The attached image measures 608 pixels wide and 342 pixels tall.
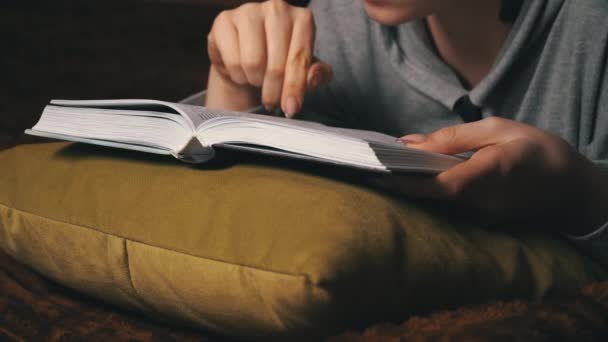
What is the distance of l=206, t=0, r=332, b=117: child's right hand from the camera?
0.85m

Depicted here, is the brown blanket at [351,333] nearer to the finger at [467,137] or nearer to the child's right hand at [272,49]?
the finger at [467,137]

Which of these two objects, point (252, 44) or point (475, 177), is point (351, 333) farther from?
point (252, 44)

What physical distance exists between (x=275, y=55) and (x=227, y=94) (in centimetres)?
18

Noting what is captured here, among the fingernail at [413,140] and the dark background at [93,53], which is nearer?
the fingernail at [413,140]

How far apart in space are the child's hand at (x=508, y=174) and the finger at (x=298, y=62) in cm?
21

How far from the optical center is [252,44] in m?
0.88

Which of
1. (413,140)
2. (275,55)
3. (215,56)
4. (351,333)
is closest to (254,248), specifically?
(351,333)

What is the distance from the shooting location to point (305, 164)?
644 mm

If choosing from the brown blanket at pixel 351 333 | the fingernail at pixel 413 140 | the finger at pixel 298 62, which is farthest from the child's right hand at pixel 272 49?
the brown blanket at pixel 351 333

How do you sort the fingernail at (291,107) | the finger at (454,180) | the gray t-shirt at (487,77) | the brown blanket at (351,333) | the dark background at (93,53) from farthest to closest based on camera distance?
the dark background at (93,53)
the gray t-shirt at (487,77)
the fingernail at (291,107)
the finger at (454,180)
the brown blanket at (351,333)

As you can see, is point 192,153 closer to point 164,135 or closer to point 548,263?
point 164,135

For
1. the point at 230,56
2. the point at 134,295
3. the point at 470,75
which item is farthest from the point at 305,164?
the point at 470,75

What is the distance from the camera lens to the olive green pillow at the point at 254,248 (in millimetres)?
481

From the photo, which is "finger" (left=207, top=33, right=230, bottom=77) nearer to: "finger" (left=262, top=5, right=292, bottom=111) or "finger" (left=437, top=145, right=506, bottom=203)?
"finger" (left=262, top=5, right=292, bottom=111)
